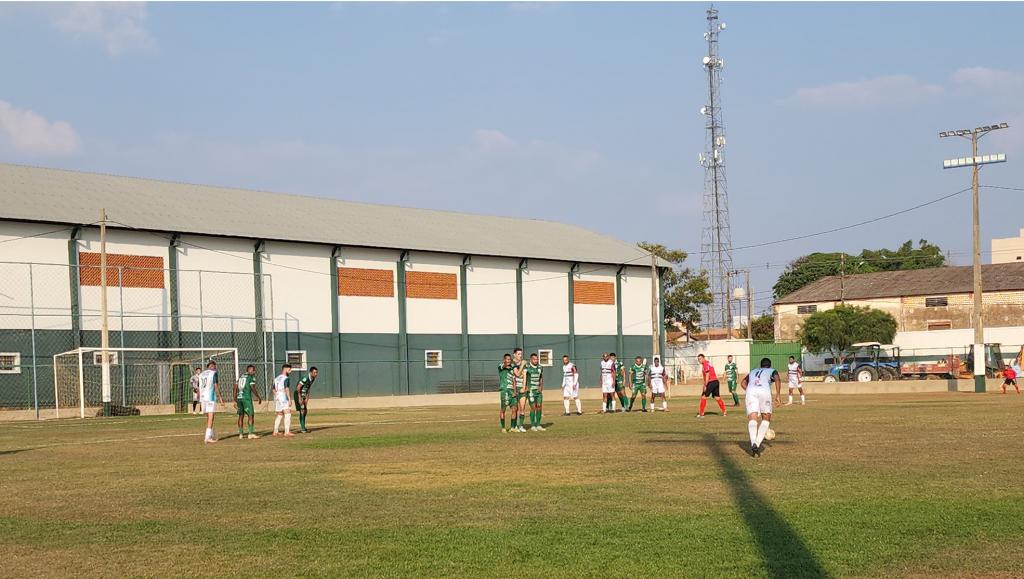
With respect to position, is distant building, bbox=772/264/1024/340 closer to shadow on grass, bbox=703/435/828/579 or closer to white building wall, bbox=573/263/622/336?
white building wall, bbox=573/263/622/336

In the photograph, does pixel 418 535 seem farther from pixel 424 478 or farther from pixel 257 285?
pixel 257 285

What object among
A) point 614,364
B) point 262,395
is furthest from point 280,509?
point 262,395

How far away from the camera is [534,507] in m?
13.4

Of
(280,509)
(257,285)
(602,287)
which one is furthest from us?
(602,287)

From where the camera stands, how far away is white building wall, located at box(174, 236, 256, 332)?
52.0m

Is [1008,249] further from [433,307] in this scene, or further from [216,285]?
[216,285]

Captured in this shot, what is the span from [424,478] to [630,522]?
17.8 feet

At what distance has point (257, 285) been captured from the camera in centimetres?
5484

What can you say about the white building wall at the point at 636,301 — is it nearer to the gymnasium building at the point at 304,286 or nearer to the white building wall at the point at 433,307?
the gymnasium building at the point at 304,286

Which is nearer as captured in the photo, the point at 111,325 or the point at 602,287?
the point at 111,325

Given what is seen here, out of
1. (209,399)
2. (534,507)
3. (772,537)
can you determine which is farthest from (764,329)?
(772,537)

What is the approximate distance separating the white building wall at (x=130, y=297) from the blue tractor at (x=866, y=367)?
4036 cm

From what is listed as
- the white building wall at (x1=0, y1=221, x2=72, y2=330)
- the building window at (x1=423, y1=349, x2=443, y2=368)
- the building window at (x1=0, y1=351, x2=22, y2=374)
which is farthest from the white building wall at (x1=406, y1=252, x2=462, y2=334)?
the building window at (x1=0, y1=351, x2=22, y2=374)

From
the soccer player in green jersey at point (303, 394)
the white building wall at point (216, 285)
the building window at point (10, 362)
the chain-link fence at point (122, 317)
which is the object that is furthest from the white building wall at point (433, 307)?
the soccer player in green jersey at point (303, 394)
